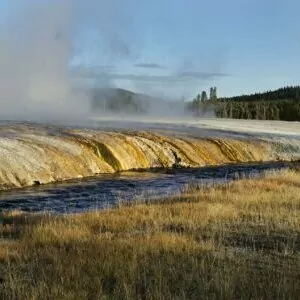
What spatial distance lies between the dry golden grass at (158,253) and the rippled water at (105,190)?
3.02 metres

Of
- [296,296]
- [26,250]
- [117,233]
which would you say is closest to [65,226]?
[117,233]

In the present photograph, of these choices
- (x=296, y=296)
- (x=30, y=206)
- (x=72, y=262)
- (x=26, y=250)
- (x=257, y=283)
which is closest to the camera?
(x=296, y=296)

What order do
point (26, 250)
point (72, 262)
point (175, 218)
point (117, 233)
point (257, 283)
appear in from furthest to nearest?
point (175, 218)
point (117, 233)
point (26, 250)
point (72, 262)
point (257, 283)

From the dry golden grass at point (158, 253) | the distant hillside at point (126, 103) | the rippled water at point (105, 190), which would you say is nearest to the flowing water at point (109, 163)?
the rippled water at point (105, 190)

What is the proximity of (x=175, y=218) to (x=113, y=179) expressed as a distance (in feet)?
39.4

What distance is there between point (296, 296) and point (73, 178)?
18663 millimetres

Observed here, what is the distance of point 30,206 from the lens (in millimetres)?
17719

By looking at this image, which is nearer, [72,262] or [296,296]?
[296,296]

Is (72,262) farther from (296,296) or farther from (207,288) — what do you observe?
(296,296)

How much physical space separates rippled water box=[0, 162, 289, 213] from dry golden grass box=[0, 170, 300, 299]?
119 inches

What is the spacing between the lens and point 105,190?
21625 millimetres

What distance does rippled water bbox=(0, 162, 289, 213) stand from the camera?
17969 millimetres

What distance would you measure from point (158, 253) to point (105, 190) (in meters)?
12.2

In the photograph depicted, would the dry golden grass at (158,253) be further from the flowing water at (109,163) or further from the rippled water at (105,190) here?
the flowing water at (109,163)
